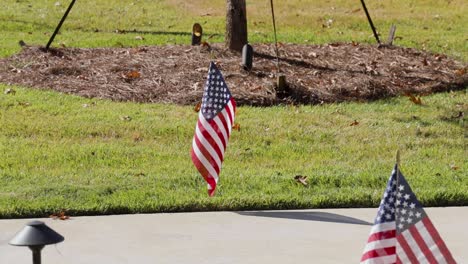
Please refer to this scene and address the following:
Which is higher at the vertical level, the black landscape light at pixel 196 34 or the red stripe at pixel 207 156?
the red stripe at pixel 207 156

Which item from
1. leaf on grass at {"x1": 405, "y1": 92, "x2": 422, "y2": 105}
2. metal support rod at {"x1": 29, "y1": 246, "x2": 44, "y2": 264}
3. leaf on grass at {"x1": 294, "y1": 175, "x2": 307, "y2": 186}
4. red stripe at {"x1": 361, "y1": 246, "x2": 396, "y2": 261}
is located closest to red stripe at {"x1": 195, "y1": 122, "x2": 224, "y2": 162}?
leaf on grass at {"x1": 294, "y1": 175, "x2": 307, "y2": 186}

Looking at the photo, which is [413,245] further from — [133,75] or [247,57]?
[133,75]

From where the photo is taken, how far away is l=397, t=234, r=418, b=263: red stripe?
16.7 ft

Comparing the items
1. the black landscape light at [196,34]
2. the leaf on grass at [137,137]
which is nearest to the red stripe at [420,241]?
the leaf on grass at [137,137]

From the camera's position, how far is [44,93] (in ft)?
41.1

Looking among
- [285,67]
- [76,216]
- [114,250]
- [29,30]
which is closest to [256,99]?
[285,67]

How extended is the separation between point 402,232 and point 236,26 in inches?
369

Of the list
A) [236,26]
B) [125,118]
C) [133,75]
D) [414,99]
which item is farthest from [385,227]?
[236,26]

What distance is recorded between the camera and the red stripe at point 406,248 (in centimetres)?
510

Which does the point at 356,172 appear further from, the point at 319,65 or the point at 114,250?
the point at 319,65

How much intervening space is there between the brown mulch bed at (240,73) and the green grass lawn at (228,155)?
344 mm

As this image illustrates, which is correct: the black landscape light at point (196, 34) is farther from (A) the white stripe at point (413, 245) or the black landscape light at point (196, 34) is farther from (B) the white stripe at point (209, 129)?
(A) the white stripe at point (413, 245)

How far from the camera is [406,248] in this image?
16.8ft

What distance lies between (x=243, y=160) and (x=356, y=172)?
1.10m
